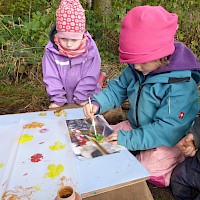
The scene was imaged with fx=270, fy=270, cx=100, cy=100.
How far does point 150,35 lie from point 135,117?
612 millimetres

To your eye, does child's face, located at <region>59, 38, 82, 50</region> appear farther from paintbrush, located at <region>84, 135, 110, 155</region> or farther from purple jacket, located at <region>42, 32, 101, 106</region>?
paintbrush, located at <region>84, 135, 110, 155</region>

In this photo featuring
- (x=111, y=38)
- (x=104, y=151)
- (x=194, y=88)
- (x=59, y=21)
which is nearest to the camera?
(x=104, y=151)

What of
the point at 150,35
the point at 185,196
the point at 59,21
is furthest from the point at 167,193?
the point at 59,21

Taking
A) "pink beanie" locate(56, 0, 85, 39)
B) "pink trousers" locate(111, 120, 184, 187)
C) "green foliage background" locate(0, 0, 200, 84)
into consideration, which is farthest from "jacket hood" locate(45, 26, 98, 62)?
"green foliage background" locate(0, 0, 200, 84)

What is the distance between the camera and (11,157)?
1156 millimetres

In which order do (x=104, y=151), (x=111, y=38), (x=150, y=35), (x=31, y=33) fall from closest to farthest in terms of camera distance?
(x=104, y=151) → (x=150, y=35) → (x=31, y=33) → (x=111, y=38)

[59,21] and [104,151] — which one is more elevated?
[59,21]

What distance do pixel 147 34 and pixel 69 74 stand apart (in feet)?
3.48

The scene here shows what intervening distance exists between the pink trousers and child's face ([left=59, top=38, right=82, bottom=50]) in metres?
1.00

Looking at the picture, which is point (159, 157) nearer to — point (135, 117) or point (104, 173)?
point (135, 117)

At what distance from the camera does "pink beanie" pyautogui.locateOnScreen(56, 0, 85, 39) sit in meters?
2.09

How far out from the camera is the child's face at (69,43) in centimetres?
214

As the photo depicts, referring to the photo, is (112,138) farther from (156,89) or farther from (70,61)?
(70,61)

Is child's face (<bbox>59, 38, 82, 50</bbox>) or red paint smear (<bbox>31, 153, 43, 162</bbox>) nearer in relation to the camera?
red paint smear (<bbox>31, 153, 43, 162</bbox>)
